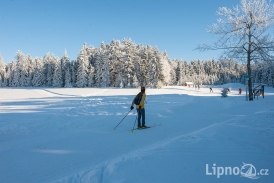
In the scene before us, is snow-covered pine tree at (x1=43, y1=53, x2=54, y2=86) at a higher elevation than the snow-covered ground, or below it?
higher

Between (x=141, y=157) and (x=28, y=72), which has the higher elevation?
(x=28, y=72)

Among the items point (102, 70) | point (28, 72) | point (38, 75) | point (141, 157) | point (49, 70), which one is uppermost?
point (49, 70)

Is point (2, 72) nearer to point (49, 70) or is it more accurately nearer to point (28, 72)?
point (28, 72)

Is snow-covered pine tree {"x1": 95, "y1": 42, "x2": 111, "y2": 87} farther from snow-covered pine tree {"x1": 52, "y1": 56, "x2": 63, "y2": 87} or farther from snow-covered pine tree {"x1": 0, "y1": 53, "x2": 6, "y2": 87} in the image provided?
snow-covered pine tree {"x1": 0, "y1": 53, "x2": 6, "y2": 87}

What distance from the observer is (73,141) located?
689 cm

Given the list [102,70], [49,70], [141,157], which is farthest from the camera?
[49,70]

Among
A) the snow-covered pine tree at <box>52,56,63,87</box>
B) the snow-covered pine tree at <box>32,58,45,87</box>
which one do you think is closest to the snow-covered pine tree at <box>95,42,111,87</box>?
the snow-covered pine tree at <box>52,56,63,87</box>

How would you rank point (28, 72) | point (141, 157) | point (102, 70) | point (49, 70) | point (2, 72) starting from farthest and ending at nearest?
point (2, 72)
point (28, 72)
point (49, 70)
point (102, 70)
point (141, 157)

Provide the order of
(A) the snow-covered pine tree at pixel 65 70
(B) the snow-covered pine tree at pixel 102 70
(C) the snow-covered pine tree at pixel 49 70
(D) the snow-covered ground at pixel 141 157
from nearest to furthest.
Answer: (D) the snow-covered ground at pixel 141 157
(B) the snow-covered pine tree at pixel 102 70
(A) the snow-covered pine tree at pixel 65 70
(C) the snow-covered pine tree at pixel 49 70

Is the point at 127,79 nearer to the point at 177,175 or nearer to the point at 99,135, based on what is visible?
the point at 99,135

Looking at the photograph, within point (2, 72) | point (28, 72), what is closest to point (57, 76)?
point (28, 72)

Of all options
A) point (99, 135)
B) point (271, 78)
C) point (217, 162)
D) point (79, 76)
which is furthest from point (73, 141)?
point (271, 78)

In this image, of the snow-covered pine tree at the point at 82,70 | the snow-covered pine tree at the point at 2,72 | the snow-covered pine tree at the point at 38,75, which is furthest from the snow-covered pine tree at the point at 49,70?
the snow-covered pine tree at the point at 2,72

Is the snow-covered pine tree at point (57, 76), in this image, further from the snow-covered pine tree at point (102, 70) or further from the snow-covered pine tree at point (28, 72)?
the snow-covered pine tree at point (28, 72)
